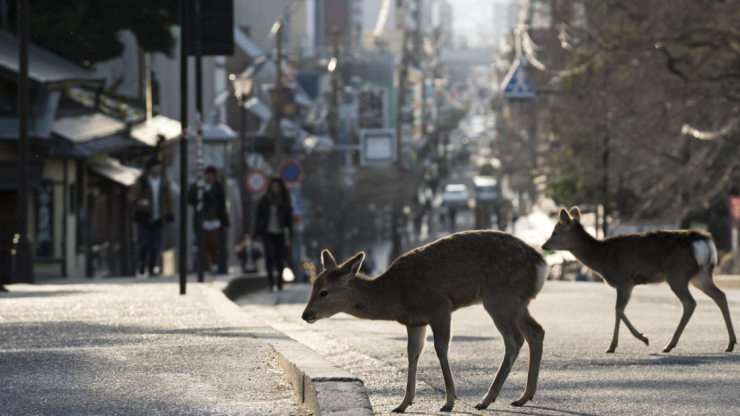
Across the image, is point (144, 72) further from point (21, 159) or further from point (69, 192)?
point (21, 159)

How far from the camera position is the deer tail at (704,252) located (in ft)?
39.3

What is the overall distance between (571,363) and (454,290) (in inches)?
107

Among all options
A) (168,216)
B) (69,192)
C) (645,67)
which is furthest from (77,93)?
(645,67)

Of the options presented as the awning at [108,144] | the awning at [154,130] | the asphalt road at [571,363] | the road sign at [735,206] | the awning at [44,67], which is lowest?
the road sign at [735,206]

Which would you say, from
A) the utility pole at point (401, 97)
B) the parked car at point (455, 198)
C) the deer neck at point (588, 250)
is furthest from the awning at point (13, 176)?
the utility pole at point (401, 97)

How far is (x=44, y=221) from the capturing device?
2947cm

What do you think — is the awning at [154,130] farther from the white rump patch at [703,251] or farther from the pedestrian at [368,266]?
the white rump patch at [703,251]

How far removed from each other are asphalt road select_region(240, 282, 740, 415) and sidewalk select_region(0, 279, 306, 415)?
758 mm

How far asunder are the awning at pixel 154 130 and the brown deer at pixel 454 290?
25561mm

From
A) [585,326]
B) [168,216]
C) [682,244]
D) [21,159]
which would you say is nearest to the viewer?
[682,244]

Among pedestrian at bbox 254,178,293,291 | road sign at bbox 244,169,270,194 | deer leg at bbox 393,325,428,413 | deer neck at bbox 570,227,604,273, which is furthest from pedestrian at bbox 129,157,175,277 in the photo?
deer leg at bbox 393,325,428,413

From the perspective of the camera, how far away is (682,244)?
39.8 ft

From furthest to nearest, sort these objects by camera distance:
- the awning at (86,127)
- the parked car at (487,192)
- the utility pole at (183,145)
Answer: the parked car at (487,192) → the awning at (86,127) → the utility pole at (183,145)

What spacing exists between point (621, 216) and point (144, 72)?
2101 cm
